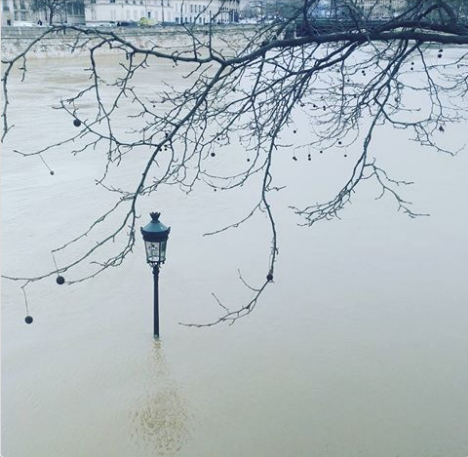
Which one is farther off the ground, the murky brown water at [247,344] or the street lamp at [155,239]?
the street lamp at [155,239]

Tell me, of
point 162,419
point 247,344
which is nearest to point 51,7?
point 247,344

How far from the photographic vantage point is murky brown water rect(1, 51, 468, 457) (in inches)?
220

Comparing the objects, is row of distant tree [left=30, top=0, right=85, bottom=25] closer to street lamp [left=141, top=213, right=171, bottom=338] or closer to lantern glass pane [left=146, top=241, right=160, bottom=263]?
street lamp [left=141, top=213, right=171, bottom=338]

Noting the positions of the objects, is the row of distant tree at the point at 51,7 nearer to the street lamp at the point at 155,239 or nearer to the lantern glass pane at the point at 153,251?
the street lamp at the point at 155,239

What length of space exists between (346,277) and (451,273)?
1353 mm

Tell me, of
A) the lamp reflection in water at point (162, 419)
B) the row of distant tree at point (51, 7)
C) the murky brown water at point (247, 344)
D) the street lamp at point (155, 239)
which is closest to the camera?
the row of distant tree at point (51, 7)

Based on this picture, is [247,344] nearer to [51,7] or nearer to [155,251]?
[155,251]

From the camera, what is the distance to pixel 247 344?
6910 mm

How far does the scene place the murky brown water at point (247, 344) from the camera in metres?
5.59

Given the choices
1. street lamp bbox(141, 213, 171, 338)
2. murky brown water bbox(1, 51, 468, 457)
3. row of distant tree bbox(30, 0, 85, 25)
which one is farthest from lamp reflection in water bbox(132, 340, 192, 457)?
row of distant tree bbox(30, 0, 85, 25)

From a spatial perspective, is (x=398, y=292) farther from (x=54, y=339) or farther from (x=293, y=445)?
(x=54, y=339)

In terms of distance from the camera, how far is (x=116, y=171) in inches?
523

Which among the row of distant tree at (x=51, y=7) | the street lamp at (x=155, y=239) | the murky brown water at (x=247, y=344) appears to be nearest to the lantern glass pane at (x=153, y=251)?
the street lamp at (x=155, y=239)

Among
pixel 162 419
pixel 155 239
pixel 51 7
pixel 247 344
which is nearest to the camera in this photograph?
pixel 162 419
